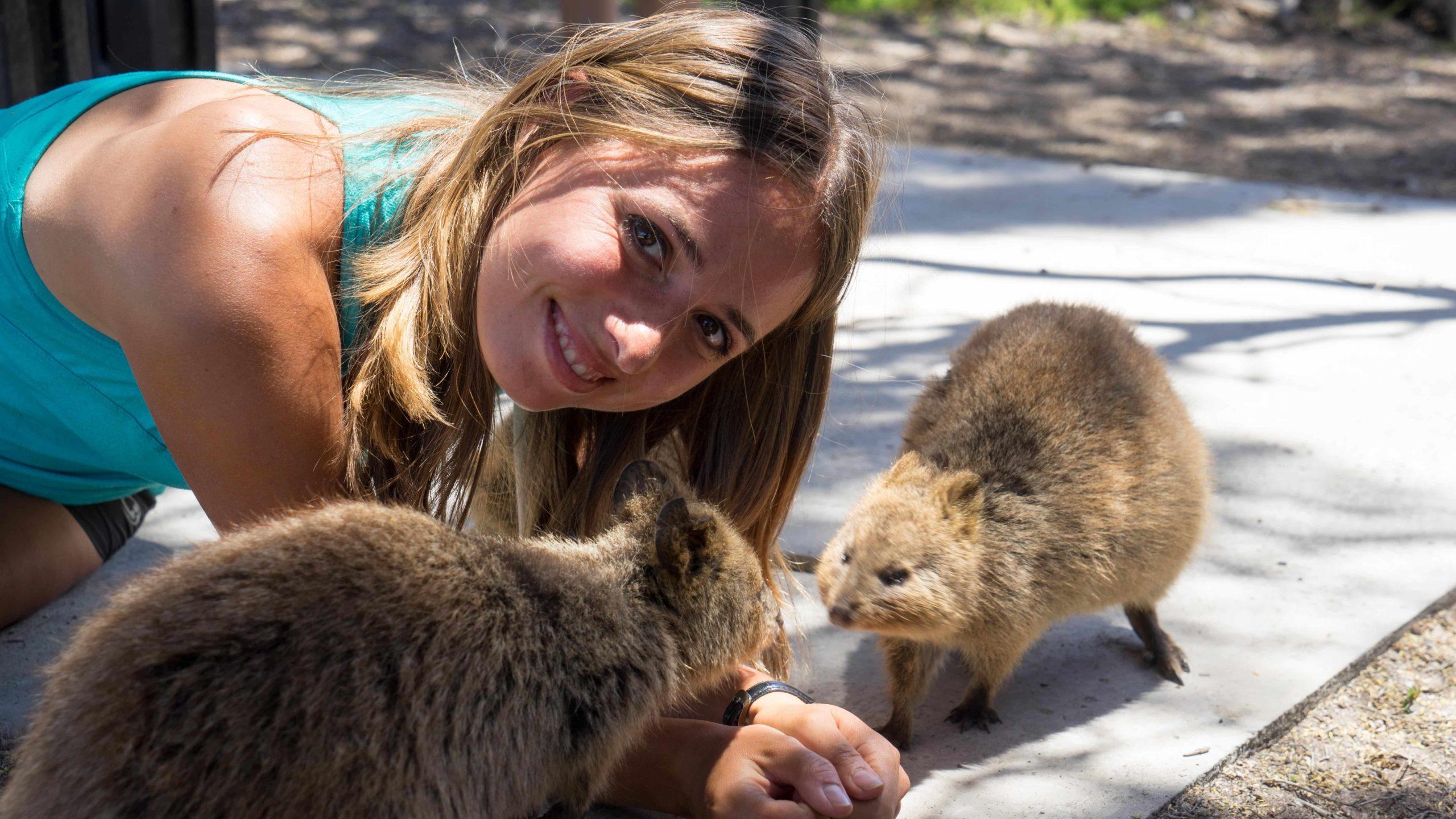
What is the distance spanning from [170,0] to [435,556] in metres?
3.58

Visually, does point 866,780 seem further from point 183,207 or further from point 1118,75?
point 1118,75

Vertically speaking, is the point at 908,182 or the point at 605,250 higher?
Result: the point at 605,250

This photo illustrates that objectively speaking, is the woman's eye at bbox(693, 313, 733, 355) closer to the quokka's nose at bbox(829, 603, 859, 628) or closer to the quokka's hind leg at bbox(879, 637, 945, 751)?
the quokka's nose at bbox(829, 603, 859, 628)

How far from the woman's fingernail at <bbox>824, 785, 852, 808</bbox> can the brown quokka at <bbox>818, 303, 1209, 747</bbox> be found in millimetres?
567

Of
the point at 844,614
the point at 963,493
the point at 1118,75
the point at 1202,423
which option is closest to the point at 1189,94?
the point at 1118,75

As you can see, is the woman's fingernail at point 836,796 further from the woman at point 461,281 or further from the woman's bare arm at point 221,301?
the woman's bare arm at point 221,301

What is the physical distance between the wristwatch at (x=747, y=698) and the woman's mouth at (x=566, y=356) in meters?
0.73

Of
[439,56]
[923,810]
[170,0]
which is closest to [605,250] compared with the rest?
[923,810]

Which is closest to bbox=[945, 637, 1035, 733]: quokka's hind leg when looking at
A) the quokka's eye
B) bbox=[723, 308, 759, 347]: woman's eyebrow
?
the quokka's eye

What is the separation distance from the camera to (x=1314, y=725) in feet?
8.62

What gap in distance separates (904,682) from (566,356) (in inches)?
42.7

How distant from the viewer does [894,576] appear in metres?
2.76

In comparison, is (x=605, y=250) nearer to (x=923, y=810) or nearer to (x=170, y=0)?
(x=923, y=810)

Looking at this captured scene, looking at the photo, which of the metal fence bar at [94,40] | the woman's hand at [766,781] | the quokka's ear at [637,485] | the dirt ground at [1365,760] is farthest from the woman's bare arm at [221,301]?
the metal fence bar at [94,40]
